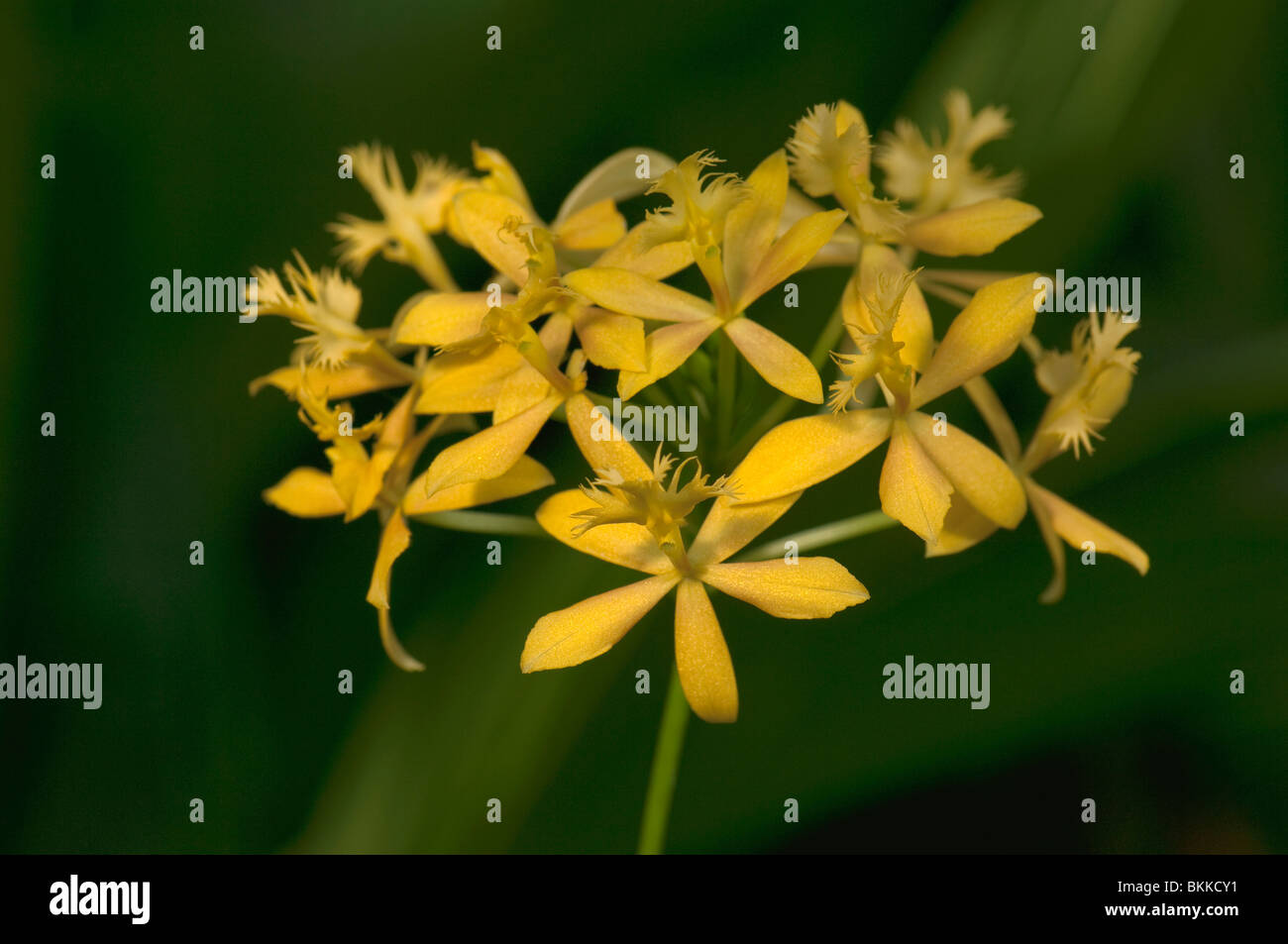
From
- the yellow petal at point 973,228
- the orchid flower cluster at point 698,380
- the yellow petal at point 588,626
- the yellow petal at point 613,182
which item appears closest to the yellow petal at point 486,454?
the orchid flower cluster at point 698,380

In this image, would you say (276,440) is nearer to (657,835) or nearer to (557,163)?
(557,163)

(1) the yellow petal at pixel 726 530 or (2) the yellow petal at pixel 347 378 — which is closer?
(1) the yellow petal at pixel 726 530

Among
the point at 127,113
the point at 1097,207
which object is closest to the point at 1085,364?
the point at 1097,207

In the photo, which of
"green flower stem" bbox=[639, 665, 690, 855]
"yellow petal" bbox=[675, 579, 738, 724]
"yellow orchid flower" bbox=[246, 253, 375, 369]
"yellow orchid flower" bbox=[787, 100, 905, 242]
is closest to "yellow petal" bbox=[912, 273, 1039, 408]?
"yellow orchid flower" bbox=[787, 100, 905, 242]

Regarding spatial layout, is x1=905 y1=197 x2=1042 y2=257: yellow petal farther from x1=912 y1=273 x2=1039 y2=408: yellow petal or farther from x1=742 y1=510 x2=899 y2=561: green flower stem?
x1=742 y1=510 x2=899 y2=561: green flower stem

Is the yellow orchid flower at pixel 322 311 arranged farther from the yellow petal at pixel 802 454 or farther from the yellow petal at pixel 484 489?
the yellow petal at pixel 802 454

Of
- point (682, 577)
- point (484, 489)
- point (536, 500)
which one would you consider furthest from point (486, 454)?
point (536, 500)
